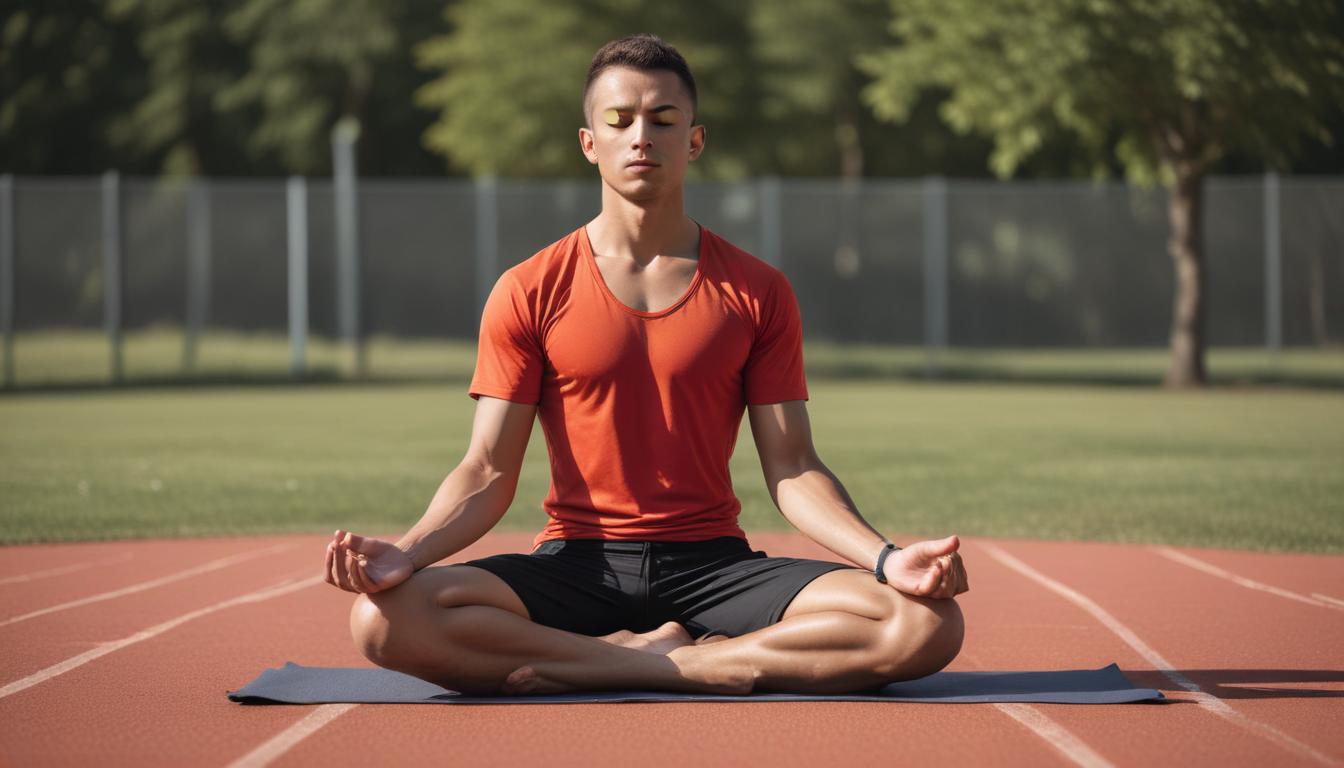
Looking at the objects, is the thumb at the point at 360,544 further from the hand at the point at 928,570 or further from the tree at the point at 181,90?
the tree at the point at 181,90

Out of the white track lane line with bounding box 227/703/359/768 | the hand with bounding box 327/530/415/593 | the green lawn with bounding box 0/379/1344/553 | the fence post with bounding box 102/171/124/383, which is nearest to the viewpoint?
the white track lane line with bounding box 227/703/359/768

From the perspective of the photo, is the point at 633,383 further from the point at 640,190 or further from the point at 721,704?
the point at 721,704

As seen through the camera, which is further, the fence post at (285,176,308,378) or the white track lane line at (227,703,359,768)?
the fence post at (285,176,308,378)

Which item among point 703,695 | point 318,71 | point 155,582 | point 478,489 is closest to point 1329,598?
point 703,695

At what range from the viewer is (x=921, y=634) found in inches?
200

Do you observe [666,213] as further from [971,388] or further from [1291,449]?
[971,388]

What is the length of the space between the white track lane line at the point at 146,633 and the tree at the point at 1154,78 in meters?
15.7

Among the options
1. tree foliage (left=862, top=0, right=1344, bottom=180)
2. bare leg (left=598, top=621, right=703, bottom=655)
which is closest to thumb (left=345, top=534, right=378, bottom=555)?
bare leg (left=598, top=621, right=703, bottom=655)

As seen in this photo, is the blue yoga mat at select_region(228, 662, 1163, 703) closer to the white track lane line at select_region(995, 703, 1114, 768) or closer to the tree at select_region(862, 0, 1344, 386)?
the white track lane line at select_region(995, 703, 1114, 768)

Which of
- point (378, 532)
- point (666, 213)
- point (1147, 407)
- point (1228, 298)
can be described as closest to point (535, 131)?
point (1228, 298)

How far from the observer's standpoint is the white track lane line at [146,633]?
18.7 feet

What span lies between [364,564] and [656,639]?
1029 millimetres

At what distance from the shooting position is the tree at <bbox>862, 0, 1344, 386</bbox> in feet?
67.4

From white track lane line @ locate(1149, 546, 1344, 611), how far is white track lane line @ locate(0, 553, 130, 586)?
554 centimetres
